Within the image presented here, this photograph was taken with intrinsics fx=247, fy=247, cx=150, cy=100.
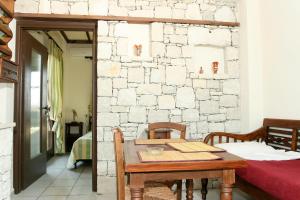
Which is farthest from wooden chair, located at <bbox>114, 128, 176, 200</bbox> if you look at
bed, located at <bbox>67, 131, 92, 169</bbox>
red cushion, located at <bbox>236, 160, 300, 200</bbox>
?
bed, located at <bbox>67, 131, 92, 169</bbox>

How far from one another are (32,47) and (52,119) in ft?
6.91

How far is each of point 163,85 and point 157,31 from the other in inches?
30.0

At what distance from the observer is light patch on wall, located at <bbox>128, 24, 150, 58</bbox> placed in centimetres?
353

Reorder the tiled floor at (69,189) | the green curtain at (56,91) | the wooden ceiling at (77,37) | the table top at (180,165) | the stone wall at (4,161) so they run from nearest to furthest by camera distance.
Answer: the table top at (180,165), the stone wall at (4,161), the tiled floor at (69,189), the green curtain at (56,91), the wooden ceiling at (77,37)

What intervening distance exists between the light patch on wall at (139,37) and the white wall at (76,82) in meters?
3.30

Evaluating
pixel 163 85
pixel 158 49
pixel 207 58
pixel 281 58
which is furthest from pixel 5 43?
pixel 281 58

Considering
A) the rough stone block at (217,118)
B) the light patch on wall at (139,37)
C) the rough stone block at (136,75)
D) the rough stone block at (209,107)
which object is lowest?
the rough stone block at (217,118)

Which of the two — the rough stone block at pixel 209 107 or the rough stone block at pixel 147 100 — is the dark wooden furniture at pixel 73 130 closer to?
the rough stone block at pixel 147 100

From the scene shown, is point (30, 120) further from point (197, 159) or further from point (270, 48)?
point (270, 48)

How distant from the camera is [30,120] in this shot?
3613 millimetres

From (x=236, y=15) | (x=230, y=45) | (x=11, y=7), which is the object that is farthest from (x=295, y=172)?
(x=11, y=7)

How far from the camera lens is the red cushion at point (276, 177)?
177 centimetres

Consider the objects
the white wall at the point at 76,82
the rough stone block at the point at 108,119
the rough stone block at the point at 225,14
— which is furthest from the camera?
the white wall at the point at 76,82

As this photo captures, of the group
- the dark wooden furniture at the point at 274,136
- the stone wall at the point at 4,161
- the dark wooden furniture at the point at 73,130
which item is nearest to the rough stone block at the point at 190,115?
the dark wooden furniture at the point at 274,136
